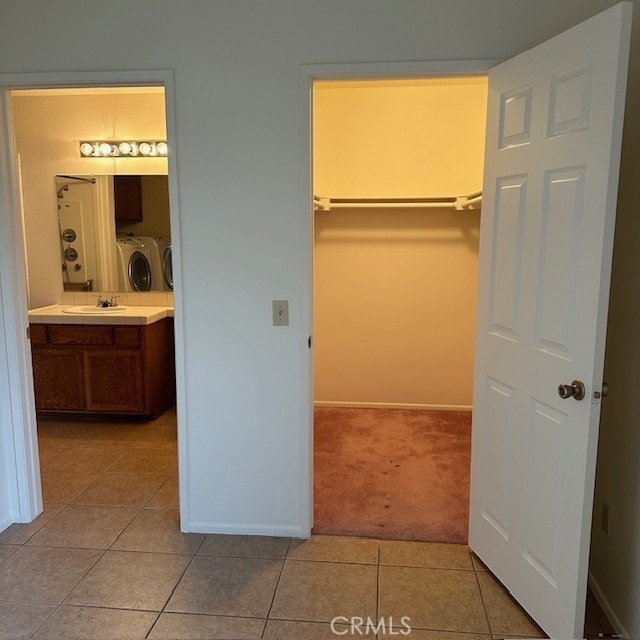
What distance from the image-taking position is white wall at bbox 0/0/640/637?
2.06 metres

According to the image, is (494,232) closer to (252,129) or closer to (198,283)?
(252,129)

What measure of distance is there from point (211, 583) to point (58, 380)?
2376 millimetres

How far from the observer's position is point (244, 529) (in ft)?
8.16

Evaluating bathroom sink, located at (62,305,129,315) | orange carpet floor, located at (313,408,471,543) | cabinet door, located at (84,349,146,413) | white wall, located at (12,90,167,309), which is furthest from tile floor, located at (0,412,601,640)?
white wall, located at (12,90,167,309)

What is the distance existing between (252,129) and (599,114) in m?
1.29

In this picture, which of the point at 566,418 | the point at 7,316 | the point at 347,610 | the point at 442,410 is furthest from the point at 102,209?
the point at 566,418

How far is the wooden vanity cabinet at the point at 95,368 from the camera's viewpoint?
150 inches

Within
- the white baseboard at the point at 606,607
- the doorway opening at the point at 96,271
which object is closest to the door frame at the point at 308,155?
the white baseboard at the point at 606,607

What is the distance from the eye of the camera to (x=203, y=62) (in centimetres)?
220

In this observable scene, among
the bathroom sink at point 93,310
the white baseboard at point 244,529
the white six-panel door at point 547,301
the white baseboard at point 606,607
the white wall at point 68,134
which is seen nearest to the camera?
the white six-panel door at point 547,301

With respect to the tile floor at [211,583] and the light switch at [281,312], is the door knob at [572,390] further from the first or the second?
the light switch at [281,312]

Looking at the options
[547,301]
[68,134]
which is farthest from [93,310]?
[547,301]

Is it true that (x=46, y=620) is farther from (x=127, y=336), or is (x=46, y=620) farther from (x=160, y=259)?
(x=160, y=259)

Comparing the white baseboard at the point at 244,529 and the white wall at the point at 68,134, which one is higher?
the white wall at the point at 68,134
